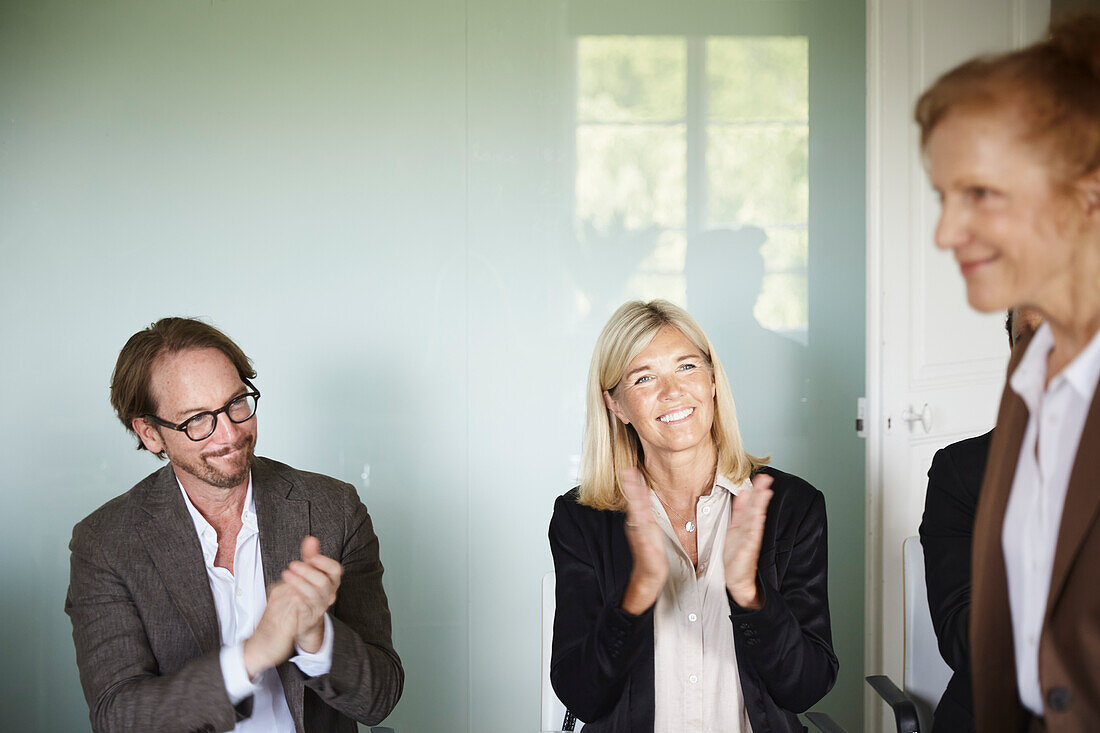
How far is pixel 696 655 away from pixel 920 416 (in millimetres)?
1372

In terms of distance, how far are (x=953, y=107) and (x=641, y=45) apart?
2.62 metres

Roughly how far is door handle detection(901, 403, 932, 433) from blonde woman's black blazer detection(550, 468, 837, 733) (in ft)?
3.24

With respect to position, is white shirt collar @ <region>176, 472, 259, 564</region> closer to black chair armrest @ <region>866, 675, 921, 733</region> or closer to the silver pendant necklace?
the silver pendant necklace

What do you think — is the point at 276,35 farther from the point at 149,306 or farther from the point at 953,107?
the point at 953,107

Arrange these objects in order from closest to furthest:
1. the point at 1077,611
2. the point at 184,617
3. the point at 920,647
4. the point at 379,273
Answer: the point at 1077,611 → the point at 184,617 → the point at 920,647 → the point at 379,273

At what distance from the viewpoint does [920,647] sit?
215 centimetres

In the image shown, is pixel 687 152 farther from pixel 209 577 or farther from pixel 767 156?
pixel 209 577

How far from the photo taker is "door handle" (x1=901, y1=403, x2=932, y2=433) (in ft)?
9.45

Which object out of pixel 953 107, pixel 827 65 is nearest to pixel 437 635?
pixel 827 65

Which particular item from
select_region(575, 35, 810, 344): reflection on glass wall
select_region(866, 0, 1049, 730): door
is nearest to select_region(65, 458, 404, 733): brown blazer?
select_region(575, 35, 810, 344): reflection on glass wall

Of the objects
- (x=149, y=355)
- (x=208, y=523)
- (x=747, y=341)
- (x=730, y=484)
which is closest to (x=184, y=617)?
(x=208, y=523)

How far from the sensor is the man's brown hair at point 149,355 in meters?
1.96

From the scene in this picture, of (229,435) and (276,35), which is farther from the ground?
(276,35)

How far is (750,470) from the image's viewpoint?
2.07 m
